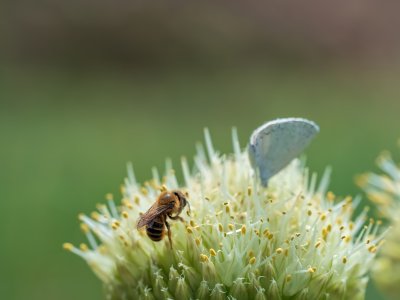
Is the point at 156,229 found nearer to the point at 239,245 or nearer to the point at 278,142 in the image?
the point at 239,245

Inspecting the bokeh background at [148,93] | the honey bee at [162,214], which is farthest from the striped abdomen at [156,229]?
the bokeh background at [148,93]

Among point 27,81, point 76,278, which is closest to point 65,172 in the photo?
point 76,278

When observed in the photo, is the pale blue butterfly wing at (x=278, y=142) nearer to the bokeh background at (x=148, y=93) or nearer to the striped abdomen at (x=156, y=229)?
the striped abdomen at (x=156, y=229)

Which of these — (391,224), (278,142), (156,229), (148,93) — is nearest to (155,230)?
(156,229)

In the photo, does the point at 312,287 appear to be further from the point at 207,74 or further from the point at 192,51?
the point at 192,51

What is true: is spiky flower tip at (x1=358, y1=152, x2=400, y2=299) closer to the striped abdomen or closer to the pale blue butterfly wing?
the pale blue butterfly wing
